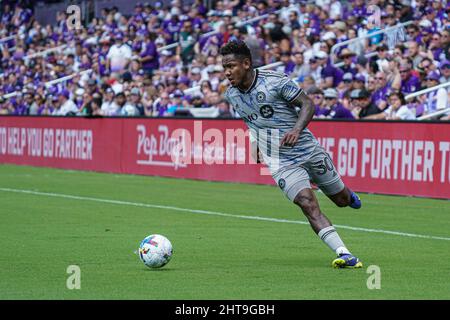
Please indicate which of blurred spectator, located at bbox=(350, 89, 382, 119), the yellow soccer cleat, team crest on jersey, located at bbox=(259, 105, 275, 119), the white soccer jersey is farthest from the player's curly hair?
blurred spectator, located at bbox=(350, 89, 382, 119)

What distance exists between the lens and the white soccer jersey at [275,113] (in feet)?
34.7

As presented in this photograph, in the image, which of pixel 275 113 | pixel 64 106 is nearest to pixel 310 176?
pixel 275 113

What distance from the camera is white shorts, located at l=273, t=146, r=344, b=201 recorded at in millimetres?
10438

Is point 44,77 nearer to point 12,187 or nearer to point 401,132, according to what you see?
point 12,187

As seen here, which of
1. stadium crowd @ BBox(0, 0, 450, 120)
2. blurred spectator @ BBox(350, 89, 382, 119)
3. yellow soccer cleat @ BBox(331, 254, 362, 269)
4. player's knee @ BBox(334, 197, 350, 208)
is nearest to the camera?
yellow soccer cleat @ BBox(331, 254, 362, 269)

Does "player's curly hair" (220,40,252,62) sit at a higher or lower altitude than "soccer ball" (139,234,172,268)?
higher

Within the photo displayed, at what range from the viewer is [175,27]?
33.8 meters

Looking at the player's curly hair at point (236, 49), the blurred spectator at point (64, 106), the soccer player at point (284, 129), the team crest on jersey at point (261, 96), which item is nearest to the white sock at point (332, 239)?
the soccer player at point (284, 129)

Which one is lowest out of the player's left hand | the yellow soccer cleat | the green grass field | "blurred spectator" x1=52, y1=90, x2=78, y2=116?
the green grass field

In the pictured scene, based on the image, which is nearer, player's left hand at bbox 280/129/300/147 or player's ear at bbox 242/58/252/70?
player's left hand at bbox 280/129/300/147

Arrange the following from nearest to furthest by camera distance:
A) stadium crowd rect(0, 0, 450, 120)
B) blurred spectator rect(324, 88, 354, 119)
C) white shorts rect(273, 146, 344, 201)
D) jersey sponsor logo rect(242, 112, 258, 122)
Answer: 1. white shorts rect(273, 146, 344, 201)
2. jersey sponsor logo rect(242, 112, 258, 122)
3. blurred spectator rect(324, 88, 354, 119)
4. stadium crowd rect(0, 0, 450, 120)

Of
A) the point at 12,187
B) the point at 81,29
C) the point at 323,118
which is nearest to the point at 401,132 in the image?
the point at 323,118

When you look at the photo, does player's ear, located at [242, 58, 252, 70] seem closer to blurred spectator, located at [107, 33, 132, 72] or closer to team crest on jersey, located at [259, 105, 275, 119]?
team crest on jersey, located at [259, 105, 275, 119]

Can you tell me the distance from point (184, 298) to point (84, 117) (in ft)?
65.1
